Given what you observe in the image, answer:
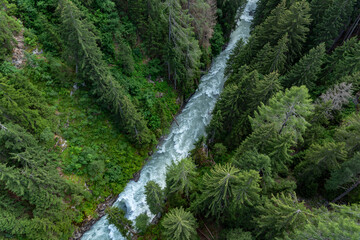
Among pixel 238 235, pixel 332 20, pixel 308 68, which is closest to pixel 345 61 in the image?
pixel 308 68

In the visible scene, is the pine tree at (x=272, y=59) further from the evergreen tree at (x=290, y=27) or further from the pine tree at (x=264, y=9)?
the pine tree at (x=264, y=9)

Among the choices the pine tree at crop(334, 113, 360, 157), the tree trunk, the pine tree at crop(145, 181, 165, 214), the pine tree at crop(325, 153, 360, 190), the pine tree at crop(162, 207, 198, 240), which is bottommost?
the pine tree at crop(145, 181, 165, 214)

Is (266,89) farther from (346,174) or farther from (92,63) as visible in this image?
(92,63)

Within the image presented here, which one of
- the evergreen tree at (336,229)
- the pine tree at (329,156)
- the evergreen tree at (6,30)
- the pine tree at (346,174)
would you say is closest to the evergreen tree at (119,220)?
the evergreen tree at (336,229)

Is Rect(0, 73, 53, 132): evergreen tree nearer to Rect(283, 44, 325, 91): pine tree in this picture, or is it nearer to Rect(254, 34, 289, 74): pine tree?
Rect(254, 34, 289, 74): pine tree

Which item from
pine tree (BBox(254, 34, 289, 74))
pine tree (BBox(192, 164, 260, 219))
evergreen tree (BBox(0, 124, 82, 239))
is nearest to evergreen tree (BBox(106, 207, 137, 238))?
evergreen tree (BBox(0, 124, 82, 239))

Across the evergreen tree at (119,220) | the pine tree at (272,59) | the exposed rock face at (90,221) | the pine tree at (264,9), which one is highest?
the pine tree at (264,9)

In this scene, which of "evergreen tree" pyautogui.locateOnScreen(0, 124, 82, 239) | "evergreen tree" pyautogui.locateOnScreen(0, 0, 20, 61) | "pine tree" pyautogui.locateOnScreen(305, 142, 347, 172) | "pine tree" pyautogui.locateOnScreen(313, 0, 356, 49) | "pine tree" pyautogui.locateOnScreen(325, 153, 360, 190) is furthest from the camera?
"pine tree" pyautogui.locateOnScreen(313, 0, 356, 49)
